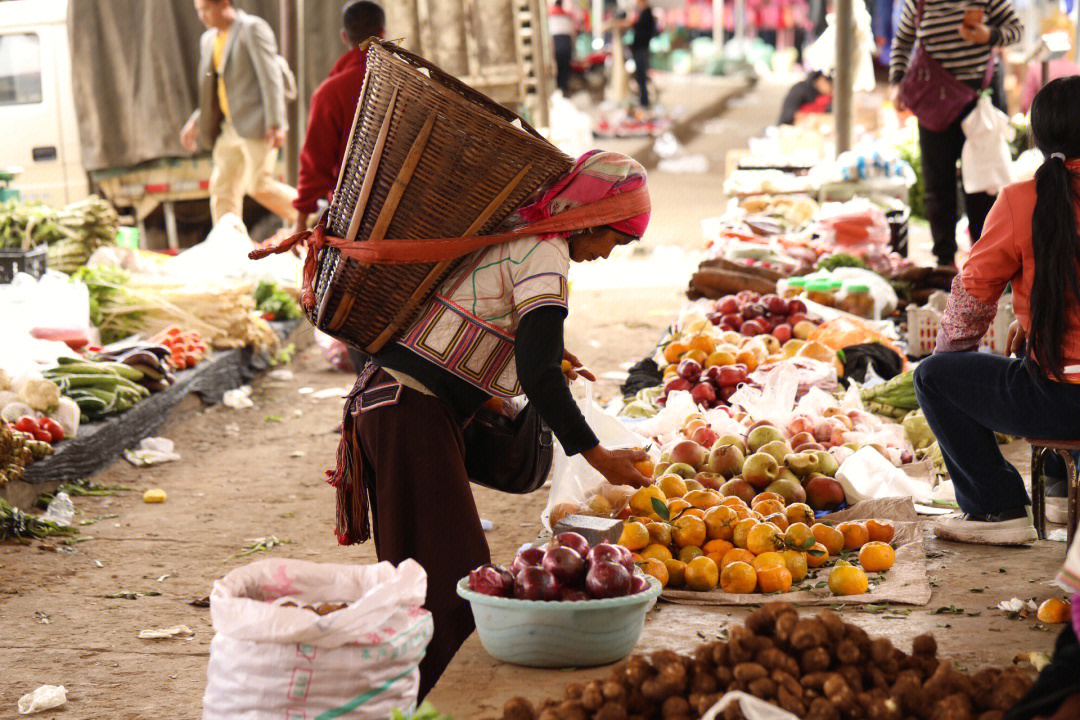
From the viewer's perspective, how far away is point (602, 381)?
7.79 m

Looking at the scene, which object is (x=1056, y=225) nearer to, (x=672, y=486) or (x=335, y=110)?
(x=672, y=486)

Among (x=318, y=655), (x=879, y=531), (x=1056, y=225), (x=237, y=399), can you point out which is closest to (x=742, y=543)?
(x=879, y=531)

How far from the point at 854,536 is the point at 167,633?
240 centimetres

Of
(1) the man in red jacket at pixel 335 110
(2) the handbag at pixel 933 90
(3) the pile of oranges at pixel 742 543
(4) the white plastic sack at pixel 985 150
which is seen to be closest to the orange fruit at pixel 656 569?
(3) the pile of oranges at pixel 742 543

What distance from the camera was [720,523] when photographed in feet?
12.3

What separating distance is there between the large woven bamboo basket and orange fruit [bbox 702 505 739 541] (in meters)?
1.22

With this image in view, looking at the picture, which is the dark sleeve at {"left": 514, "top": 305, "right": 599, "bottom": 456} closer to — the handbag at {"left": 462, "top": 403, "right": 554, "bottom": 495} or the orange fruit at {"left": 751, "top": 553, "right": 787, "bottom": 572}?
the handbag at {"left": 462, "top": 403, "right": 554, "bottom": 495}

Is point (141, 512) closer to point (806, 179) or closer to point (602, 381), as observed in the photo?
point (602, 381)

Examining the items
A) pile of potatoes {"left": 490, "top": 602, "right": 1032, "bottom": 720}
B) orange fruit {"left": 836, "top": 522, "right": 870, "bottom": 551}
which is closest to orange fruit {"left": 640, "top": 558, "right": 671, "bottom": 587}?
orange fruit {"left": 836, "top": 522, "right": 870, "bottom": 551}

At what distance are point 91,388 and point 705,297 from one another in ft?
12.5

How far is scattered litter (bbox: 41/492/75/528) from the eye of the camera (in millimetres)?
5424

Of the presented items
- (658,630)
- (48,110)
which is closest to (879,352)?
(658,630)

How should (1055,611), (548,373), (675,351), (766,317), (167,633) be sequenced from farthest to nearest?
(766,317) → (675,351) → (167,633) → (1055,611) → (548,373)

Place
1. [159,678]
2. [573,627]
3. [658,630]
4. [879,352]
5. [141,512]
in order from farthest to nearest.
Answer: [879,352] → [141,512] → [159,678] → [658,630] → [573,627]
